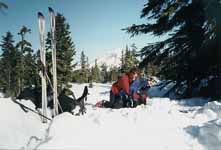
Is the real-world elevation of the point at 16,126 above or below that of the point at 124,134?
below

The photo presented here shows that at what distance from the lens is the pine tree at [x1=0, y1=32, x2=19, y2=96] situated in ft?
154

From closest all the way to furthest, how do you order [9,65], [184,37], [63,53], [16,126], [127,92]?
[16,126], [127,92], [184,37], [63,53], [9,65]

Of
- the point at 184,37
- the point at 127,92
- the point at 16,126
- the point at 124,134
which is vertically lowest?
the point at 16,126

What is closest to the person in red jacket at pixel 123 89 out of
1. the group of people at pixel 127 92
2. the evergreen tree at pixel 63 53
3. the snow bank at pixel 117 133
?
the group of people at pixel 127 92

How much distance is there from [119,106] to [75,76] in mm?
31492

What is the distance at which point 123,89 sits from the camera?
35.9 feet

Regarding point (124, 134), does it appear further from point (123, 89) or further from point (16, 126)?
point (123, 89)

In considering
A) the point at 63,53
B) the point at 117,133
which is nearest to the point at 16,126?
the point at 117,133

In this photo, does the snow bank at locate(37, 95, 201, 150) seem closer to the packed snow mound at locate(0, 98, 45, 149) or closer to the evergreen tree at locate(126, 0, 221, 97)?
the packed snow mound at locate(0, 98, 45, 149)

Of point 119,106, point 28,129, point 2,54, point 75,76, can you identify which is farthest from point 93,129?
point 2,54

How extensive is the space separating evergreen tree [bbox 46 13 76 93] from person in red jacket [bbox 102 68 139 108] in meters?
26.1

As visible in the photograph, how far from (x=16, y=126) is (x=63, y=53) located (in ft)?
106

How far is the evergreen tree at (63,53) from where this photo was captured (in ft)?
126

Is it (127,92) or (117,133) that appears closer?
(117,133)
